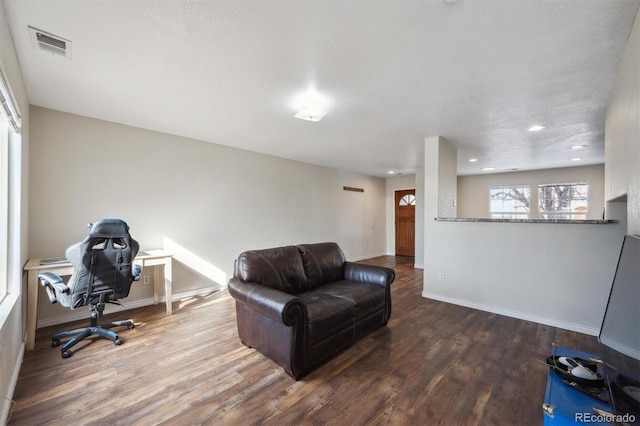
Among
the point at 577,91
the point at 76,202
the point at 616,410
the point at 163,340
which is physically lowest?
the point at 163,340

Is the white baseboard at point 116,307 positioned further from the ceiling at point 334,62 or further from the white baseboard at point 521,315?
the white baseboard at point 521,315

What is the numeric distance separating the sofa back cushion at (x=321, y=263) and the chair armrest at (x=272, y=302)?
759mm

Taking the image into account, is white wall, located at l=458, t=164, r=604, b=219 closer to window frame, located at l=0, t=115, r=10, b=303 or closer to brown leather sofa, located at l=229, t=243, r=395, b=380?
brown leather sofa, located at l=229, t=243, r=395, b=380

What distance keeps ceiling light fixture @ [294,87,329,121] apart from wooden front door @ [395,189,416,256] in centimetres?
561

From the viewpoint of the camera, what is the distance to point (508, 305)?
3.33 meters

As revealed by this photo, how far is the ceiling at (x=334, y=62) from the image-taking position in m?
1.53

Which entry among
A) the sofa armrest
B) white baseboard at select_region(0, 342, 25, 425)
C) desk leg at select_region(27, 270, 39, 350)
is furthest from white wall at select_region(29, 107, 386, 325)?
the sofa armrest

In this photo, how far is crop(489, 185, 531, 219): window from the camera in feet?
22.7

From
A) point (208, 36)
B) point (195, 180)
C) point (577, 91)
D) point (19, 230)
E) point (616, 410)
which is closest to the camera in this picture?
point (616, 410)

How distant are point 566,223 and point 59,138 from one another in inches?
A: 232

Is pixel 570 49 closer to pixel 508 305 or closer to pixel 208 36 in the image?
pixel 208 36

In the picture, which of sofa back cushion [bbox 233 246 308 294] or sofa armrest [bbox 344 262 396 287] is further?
sofa armrest [bbox 344 262 396 287]

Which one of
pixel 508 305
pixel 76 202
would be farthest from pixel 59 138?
pixel 508 305

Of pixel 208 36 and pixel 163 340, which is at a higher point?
pixel 208 36
